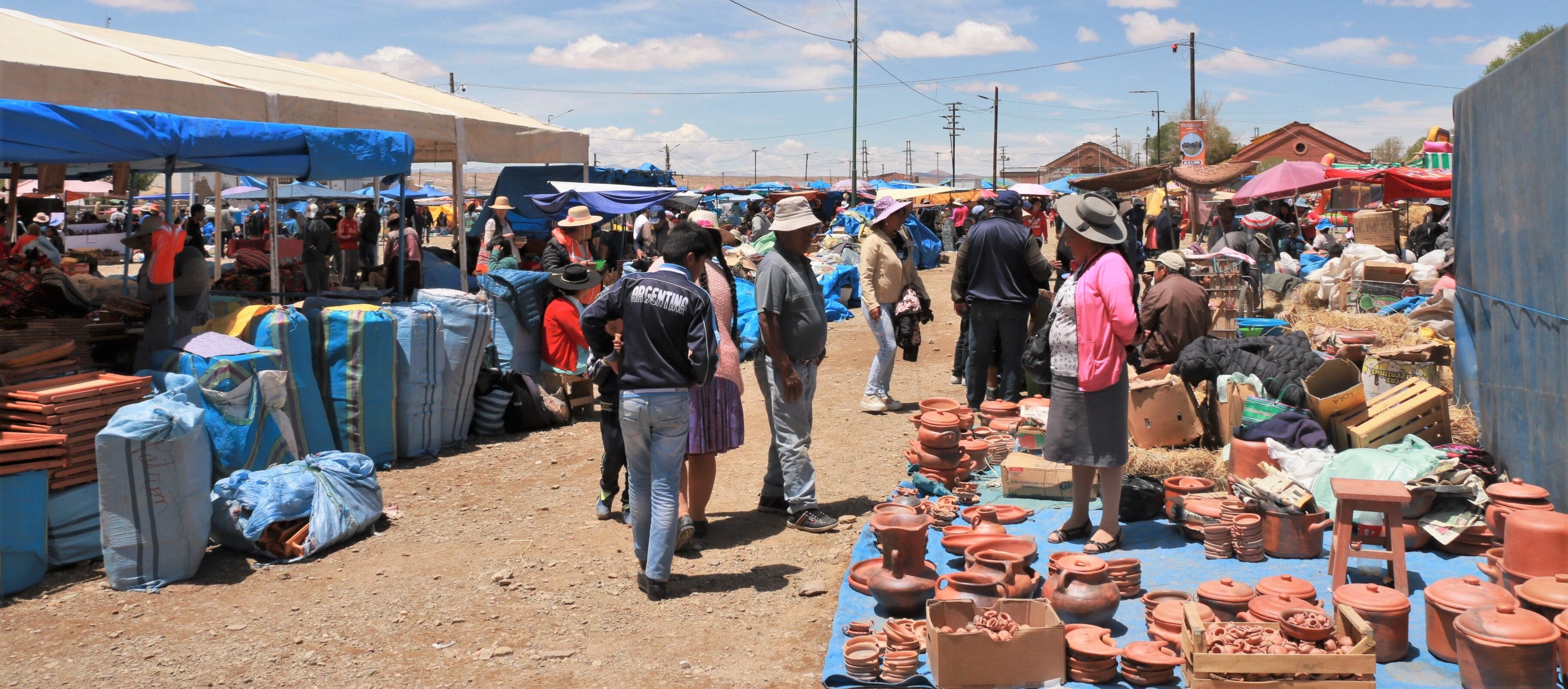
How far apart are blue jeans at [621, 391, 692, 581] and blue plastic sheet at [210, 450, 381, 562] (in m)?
1.93

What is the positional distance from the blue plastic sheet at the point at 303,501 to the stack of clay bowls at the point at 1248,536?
4.54m

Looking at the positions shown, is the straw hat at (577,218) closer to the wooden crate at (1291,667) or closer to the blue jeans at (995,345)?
the blue jeans at (995,345)

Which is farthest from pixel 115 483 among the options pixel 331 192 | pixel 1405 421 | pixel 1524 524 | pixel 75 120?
pixel 331 192

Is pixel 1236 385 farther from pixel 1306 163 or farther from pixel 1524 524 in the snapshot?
pixel 1306 163

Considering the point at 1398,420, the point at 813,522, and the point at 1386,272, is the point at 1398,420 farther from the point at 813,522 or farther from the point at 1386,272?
the point at 1386,272

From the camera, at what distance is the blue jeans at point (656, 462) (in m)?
4.55

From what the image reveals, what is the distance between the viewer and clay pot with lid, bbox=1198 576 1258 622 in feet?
12.9

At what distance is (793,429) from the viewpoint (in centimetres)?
569

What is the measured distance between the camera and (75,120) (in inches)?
235

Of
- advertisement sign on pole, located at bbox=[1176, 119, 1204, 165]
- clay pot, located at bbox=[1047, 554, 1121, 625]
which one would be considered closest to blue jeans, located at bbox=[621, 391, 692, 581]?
clay pot, located at bbox=[1047, 554, 1121, 625]

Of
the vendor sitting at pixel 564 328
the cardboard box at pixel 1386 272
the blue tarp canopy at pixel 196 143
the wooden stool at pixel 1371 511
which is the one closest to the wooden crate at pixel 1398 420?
the wooden stool at pixel 1371 511

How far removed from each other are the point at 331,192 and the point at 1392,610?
2640 cm

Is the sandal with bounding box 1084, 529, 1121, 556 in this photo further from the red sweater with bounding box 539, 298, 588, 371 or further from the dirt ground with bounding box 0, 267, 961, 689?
the red sweater with bounding box 539, 298, 588, 371

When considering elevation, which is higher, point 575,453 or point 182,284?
point 182,284
